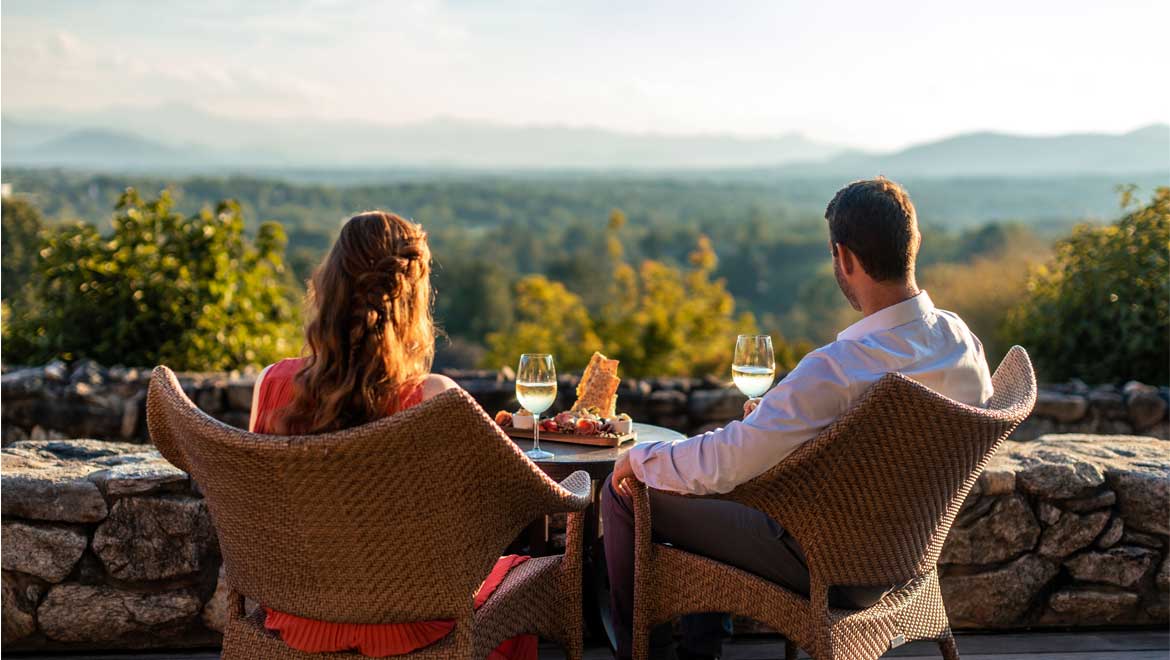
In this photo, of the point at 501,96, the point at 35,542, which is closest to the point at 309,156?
the point at 501,96

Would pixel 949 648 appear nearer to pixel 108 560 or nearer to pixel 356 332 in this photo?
pixel 356 332

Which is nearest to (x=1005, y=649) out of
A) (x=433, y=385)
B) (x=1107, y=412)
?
(x=433, y=385)

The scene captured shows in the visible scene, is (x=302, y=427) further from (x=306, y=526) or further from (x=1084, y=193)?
(x=1084, y=193)

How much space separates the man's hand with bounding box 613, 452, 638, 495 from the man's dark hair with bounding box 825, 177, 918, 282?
63 centimetres

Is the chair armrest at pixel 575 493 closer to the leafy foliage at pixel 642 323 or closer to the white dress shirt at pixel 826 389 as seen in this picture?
the white dress shirt at pixel 826 389

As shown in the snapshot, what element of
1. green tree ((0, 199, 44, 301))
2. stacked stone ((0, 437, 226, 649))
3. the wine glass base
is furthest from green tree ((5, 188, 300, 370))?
the wine glass base

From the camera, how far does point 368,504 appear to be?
1649mm

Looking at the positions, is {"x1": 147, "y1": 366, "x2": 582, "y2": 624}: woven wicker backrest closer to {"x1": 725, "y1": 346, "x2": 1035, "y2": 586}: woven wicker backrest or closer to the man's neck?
{"x1": 725, "y1": 346, "x2": 1035, "y2": 586}: woven wicker backrest

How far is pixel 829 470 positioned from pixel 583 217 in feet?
103

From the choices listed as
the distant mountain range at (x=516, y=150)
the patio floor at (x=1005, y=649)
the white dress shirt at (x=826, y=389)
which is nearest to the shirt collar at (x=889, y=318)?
the white dress shirt at (x=826, y=389)

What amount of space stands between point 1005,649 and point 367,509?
1.99m

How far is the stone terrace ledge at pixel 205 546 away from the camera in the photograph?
2.62 metres

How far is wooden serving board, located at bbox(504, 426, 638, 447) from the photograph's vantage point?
246 centimetres

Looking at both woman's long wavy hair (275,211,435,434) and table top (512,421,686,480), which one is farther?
A: table top (512,421,686,480)
